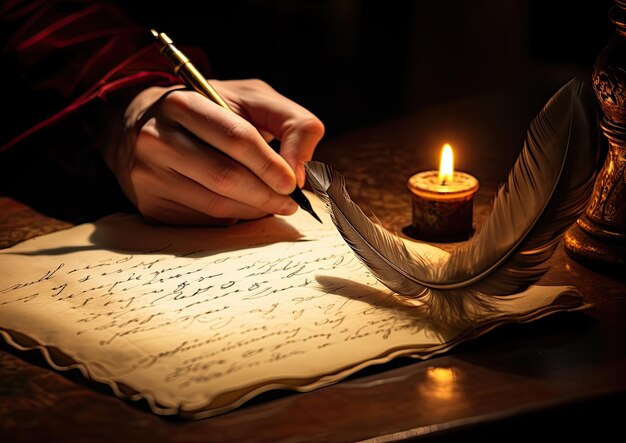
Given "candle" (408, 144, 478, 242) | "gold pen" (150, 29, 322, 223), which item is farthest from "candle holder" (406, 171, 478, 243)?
"gold pen" (150, 29, 322, 223)

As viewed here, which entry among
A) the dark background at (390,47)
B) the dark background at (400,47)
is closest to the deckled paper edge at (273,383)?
the dark background at (390,47)

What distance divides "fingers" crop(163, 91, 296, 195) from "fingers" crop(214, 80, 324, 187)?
0.08 m

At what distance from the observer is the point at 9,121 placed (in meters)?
1.58

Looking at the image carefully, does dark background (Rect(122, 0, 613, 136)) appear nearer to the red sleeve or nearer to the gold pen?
the red sleeve

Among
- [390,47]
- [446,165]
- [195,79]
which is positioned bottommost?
[390,47]

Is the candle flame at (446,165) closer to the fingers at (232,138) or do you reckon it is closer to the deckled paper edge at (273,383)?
the fingers at (232,138)

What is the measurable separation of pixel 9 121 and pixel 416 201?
845mm

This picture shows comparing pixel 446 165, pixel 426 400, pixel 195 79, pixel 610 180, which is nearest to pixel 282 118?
pixel 195 79

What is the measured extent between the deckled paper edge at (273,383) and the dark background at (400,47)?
5.28ft

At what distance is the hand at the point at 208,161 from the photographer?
115cm

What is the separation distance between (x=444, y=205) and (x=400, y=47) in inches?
85.2

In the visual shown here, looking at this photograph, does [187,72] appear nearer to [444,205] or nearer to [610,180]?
[444,205]

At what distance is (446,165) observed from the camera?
3.95 feet

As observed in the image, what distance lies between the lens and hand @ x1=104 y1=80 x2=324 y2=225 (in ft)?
3.76
